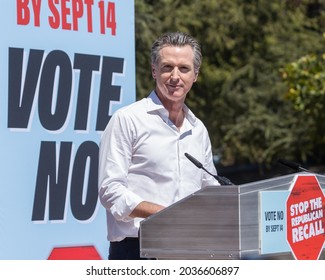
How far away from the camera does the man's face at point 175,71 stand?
3801mm

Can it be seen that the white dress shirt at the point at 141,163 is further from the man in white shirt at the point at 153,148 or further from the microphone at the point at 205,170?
the microphone at the point at 205,170

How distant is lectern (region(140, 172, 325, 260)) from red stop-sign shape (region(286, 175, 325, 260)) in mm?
52

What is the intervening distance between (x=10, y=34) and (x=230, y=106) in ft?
49.9

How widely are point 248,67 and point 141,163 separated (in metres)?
15.8

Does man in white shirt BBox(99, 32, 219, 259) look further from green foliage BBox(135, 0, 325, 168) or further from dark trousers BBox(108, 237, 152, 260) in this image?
Answer: green foliage BBox(135, 0, 325, 168)

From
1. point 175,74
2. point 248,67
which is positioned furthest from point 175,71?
point 248,67

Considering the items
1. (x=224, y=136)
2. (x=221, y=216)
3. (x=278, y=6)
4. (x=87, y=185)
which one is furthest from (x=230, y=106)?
(x=221, y=216)

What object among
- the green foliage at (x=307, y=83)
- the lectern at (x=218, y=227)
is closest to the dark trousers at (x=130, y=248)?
the lectern at (x=218, y=227)

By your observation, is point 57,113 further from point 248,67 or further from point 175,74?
point 248,67

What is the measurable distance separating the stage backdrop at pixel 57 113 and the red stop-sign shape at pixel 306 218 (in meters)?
1.50

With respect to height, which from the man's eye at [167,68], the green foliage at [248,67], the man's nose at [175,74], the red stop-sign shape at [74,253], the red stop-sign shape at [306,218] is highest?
the green foliage at [248,67]

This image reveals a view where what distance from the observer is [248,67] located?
19.4 meters

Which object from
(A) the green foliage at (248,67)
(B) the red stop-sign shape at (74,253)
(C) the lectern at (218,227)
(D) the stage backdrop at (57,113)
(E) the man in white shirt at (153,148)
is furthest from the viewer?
(A) the green foliage at (248,67)

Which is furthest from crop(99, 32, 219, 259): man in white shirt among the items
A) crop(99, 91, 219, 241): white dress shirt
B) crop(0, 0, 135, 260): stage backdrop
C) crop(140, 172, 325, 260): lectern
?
crop(0, 0, 135, 260): stage backdrop
